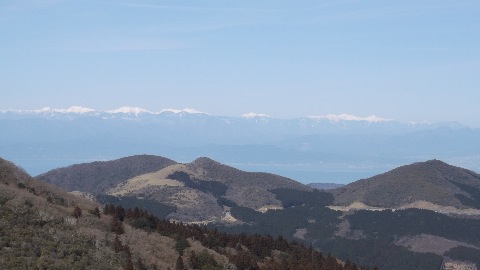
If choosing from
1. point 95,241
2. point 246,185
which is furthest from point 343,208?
point 95,241

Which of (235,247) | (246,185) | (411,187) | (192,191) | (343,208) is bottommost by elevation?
(343,208)

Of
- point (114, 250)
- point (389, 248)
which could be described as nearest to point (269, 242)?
point (114, 250)

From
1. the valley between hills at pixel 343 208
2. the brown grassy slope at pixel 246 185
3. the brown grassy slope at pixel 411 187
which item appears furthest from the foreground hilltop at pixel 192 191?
the brown grassy slope at pixel 411 187

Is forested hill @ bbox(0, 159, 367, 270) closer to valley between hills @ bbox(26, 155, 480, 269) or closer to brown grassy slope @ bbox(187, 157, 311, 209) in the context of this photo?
valley between hills @ bbox(26, 155, 480, 269)

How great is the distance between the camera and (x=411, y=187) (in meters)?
178

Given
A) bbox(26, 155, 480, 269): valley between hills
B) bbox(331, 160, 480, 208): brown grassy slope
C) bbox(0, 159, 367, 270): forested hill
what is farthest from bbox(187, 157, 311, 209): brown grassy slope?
bbox(0, 159, 367, 270): forested hill

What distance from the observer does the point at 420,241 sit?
423 ft

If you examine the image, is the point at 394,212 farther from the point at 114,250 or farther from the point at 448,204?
the point at 114,250

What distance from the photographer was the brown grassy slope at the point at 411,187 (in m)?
171

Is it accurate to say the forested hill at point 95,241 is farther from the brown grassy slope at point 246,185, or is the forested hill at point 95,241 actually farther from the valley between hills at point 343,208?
the brown grassy slope at point 246,185

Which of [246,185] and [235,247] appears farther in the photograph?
[246,185]

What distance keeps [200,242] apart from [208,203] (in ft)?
377

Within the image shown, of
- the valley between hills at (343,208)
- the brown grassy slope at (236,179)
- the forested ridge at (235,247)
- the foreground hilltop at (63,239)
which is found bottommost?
the valley between hills at (343,208)

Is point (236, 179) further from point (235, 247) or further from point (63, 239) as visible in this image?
point (63, 239)
